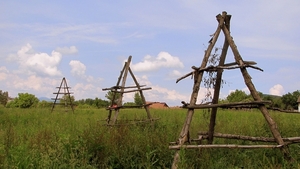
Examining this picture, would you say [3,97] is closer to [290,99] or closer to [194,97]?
[290,99]

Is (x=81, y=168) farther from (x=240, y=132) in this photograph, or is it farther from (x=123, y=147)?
(x=240, y=132)

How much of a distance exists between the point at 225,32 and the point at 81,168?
11.5ft

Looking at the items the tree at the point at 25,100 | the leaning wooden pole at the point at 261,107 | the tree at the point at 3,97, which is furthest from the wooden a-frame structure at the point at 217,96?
the tree at the point at 3,97

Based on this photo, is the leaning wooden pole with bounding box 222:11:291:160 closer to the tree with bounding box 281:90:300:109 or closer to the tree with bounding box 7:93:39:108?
the tree with bounding box 281:90:300:109

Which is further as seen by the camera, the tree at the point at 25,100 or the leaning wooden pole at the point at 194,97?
the tree at the point at 25,100

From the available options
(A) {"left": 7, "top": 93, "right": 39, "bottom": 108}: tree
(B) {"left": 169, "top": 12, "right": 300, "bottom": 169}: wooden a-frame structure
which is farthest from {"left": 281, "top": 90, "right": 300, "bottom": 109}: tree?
(B) {"left": 169, "top": 12, "right": 300, "bottom": 169}: wooden a-frame structure

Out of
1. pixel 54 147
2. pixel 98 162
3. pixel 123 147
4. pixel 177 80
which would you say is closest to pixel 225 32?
pixel 177 80

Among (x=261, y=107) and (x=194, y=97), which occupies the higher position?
(x=194, y=97)

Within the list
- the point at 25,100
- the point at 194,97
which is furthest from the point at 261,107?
the point at 25,100

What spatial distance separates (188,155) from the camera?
5.39m

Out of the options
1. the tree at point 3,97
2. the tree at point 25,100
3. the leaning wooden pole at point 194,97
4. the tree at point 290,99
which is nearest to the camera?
the leaning wooden pole at point 194,97

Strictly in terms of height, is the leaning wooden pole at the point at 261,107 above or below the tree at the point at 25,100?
below

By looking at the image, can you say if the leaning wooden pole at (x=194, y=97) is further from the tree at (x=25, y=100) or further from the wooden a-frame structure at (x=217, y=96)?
the tree at (x=25, y=100)

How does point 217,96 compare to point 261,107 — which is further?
point 217,96
